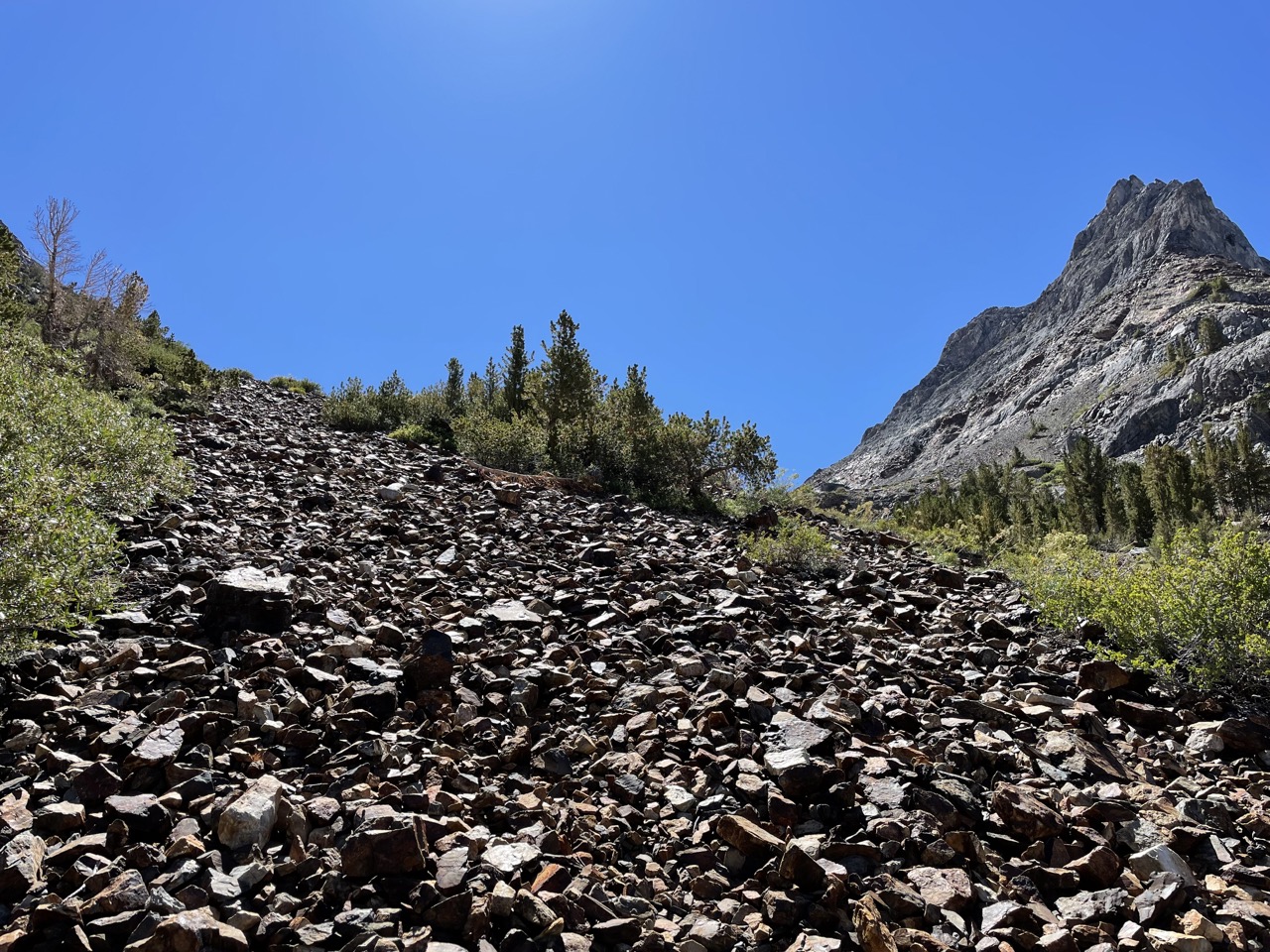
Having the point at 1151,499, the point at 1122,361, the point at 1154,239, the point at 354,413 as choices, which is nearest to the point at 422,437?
the point at 354,413

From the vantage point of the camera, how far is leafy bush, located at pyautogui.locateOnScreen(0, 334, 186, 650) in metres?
5.46

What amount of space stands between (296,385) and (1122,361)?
464 feet

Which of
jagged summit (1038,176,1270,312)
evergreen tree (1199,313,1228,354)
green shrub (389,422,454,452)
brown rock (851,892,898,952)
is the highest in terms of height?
jagged summit (1038,176,1270,312)

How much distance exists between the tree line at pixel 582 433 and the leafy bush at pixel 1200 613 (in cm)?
954

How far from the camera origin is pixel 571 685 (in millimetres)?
6500

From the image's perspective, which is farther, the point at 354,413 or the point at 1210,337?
the point at 1210,337

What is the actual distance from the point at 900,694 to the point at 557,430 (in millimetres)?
15012

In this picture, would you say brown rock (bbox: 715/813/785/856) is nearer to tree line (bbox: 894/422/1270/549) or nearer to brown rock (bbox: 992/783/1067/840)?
brown rock (bbox: 992/783/1067/840)

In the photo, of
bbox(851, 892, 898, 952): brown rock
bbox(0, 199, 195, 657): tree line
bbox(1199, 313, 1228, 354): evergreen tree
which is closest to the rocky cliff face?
bbox(1199, 313, 1228, 354): evergreen tree

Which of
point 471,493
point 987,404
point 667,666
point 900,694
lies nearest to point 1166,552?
point 900,694

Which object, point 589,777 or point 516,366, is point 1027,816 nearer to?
point 589,777

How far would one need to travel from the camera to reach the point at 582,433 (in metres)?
19.2

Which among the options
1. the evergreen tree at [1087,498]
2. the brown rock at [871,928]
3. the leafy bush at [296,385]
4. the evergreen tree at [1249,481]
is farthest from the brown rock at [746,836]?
the evergreen tree at [1249,481]

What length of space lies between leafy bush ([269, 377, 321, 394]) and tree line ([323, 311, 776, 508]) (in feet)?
37.6
